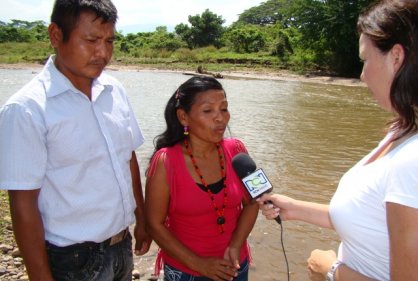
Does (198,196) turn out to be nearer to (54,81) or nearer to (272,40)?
(54,81)

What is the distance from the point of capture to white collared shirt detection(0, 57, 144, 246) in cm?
185

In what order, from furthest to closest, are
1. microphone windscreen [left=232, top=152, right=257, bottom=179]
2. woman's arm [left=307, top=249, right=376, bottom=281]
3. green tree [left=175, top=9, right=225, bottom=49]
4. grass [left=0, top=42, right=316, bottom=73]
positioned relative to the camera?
green tree [left=175, top=9, right=225, bottom=49], grass [left=0, top=42, right=316, bottom=73], microphone windscreen [left=232, top=152, right=257, bottom=179], woman's arm [left=307, top=249, right=376, bottom=281]

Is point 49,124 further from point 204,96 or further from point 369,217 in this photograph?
point 369,217

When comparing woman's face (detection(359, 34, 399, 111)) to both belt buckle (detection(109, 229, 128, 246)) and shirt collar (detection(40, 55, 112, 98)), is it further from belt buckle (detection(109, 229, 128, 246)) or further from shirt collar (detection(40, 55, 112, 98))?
belt buckle (detection(109, 229, 128, 246))

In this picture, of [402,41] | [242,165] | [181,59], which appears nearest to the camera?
[402,41]

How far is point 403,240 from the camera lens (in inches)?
54.2

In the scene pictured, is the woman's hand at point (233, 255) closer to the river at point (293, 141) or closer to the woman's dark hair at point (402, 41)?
the woman's dark hair at point (402, 41)

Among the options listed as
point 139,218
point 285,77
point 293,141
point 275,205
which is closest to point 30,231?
point 139,218

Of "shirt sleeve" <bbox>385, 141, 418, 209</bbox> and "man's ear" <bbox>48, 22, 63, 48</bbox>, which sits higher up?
"man's ear" <bbox>48, 22, 63, 48</bbox>

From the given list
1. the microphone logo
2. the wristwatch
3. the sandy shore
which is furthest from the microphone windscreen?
the sandy shore

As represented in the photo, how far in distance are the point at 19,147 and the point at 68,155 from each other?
0.25m

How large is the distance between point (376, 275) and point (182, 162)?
1187mm

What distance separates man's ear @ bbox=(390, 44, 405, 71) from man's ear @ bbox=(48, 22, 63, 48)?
1.55m

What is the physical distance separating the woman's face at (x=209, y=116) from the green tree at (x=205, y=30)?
163 feet
